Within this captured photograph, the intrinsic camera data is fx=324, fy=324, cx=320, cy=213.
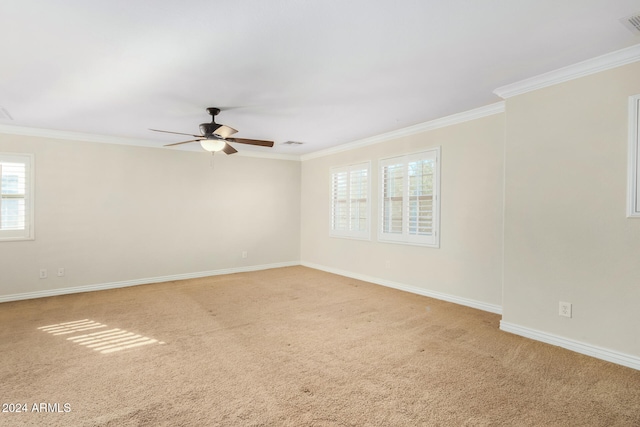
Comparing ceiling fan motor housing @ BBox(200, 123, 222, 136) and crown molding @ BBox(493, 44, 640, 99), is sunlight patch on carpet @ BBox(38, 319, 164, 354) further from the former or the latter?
crown molding @ BBox(493, 44, 640, 99)

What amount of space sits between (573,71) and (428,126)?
197 cm

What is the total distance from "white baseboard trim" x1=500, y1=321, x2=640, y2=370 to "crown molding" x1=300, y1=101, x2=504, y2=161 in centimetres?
255

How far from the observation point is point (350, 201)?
6344 millimetres

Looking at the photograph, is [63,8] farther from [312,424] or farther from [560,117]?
[560,117]

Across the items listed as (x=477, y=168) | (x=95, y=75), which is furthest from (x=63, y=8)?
(x=477, y=168)

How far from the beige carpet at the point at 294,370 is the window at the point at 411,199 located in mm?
1170

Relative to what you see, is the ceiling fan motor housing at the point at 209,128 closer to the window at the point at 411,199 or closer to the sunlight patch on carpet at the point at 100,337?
the sunlight patch on carpet at the point at 100,337

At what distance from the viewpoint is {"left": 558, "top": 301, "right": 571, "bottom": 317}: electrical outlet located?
10.1 ft

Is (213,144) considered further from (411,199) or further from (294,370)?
(411,199)

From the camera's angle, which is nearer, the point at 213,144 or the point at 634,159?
the point at 634,159

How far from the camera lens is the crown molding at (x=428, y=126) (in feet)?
13.4

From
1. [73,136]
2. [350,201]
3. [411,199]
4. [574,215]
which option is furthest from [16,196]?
[574,215]

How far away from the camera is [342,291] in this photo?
522cm

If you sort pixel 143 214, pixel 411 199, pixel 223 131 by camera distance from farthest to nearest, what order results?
pixel 143 214 < pixel 411 199 < pixel 223 131
